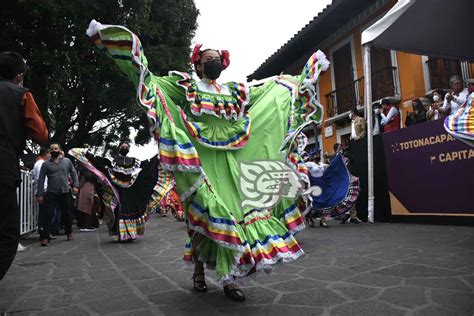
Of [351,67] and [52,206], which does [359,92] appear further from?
[52,206]

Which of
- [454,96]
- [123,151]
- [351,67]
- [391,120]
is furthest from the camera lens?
[351,67]

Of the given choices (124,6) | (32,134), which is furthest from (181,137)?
(124,6)

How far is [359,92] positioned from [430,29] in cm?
1206

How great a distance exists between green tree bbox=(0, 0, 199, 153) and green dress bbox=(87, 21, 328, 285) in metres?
7.57

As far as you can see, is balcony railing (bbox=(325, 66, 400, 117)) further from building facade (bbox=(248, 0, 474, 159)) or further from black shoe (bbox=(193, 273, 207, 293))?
black shoe (bbox=(193, 273, 207, 293))

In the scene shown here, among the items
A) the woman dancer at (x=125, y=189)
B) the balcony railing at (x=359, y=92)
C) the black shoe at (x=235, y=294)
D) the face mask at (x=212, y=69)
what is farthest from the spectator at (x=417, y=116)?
the black shoe at (x=235, y=294)

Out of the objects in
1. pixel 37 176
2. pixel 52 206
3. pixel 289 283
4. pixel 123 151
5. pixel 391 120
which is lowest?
pixel 289 283

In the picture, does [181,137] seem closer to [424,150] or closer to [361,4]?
[424,150]

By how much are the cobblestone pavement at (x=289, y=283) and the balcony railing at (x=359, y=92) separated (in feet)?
28.8

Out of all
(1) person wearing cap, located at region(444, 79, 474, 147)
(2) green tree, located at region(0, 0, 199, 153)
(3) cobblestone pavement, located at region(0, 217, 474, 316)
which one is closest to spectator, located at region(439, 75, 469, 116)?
(3) cobblestone pavement, located at region(0, 217, 474, 316)

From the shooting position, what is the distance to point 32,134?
2.94 meters

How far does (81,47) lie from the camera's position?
A: 1142 cm

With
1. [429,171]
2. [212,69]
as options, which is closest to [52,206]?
[212,69]

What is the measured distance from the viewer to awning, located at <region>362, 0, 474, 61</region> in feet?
11.0
